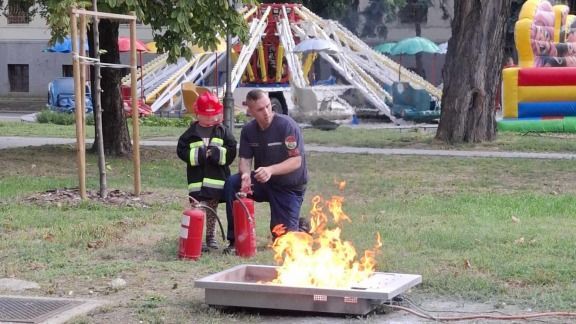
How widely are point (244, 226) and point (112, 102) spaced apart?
348 inches

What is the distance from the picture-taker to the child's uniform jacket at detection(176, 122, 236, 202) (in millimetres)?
9102

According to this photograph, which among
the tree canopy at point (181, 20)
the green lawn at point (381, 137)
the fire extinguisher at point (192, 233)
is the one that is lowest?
the green lawn at point (381, 137)

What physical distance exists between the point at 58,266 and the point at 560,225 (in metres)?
4.81

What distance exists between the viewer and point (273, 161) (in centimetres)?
877

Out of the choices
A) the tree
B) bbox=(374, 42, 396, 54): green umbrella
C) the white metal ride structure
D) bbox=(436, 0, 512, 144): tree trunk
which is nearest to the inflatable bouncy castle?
bbox=(436, 0, 512, 144): tree trunk

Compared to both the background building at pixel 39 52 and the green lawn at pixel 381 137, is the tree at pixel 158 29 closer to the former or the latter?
the green lawn at pixel 381 137

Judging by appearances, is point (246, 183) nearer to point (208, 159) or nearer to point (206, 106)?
point (208, 159)

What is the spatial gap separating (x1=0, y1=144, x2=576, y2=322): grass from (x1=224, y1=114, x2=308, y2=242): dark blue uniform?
0.39 m

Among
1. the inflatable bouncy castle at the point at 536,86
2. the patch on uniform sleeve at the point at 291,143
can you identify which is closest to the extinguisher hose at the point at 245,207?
the patch on uniform sleeve at the point at 291,143

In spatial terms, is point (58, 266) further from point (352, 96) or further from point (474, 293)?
Result: point (352, 96)

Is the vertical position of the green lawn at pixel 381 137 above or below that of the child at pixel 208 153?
below

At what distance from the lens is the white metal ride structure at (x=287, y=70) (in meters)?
29.5

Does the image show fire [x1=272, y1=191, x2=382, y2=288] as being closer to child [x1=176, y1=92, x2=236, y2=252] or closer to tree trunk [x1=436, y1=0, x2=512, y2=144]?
child [x1=176, y1=92, x2=236, y2=252]

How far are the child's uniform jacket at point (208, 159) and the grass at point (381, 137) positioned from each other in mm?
10546
